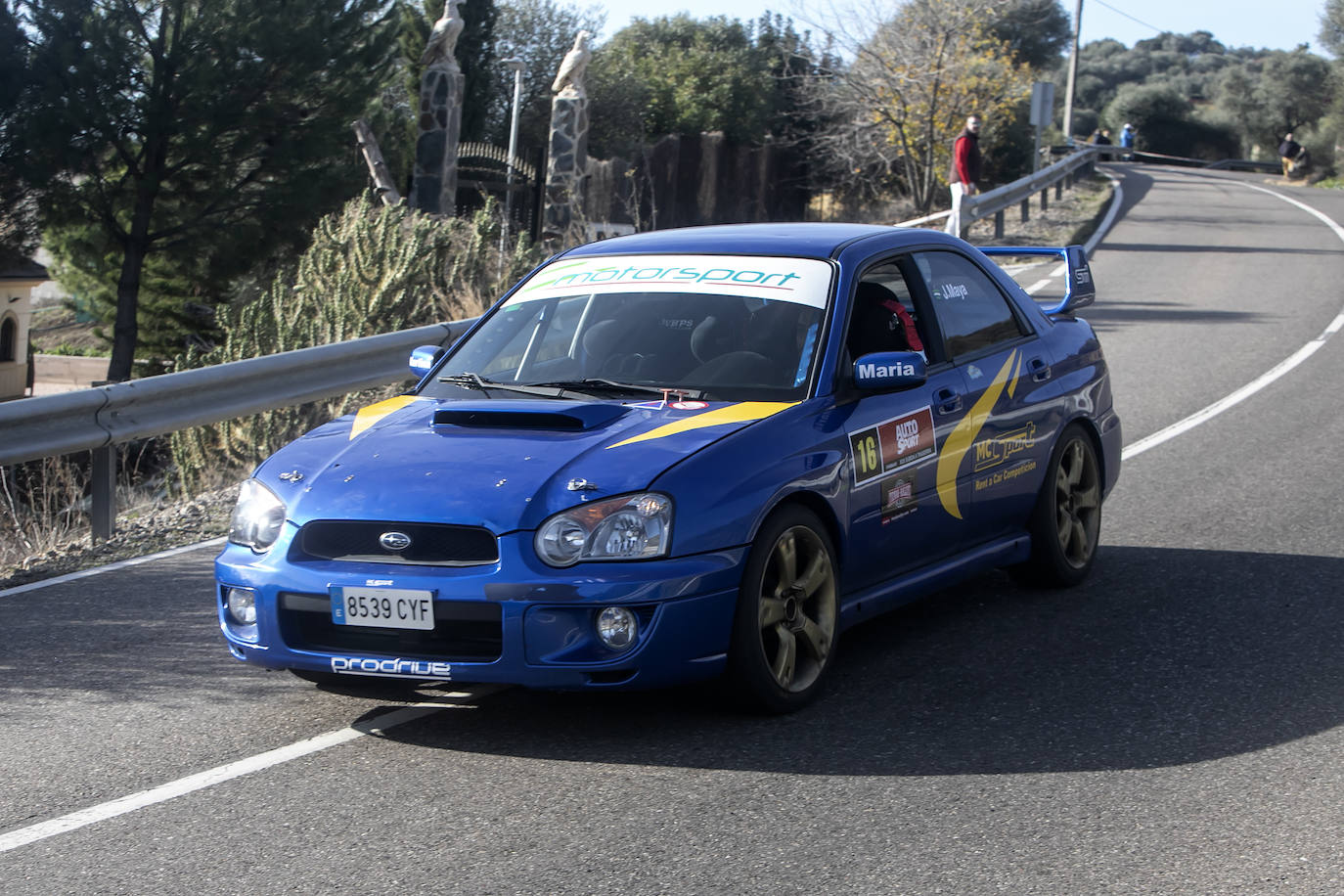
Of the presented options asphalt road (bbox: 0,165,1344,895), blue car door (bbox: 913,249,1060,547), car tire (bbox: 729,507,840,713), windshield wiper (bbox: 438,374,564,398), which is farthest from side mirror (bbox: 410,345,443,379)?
blue car door (bbox: 913,249,1060,547)

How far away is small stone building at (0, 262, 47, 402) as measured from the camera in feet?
110

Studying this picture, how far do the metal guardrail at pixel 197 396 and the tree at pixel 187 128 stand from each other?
42.5 feet

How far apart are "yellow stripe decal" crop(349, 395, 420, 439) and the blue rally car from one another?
20 millimetres

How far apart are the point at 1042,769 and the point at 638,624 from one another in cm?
127

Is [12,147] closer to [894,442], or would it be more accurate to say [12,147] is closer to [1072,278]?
[1072,278]

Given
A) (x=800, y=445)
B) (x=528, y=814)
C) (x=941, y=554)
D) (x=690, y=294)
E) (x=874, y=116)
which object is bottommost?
(x=528, y=814)

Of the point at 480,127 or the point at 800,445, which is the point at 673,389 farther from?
the point at 480,127

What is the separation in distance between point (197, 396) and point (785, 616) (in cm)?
469

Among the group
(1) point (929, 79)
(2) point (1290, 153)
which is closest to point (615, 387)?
(1) point (929, 79)

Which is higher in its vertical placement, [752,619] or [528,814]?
[752,619]

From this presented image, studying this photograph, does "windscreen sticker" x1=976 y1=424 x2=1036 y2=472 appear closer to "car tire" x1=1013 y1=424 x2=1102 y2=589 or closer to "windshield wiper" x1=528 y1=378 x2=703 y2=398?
"car tire" x1=1013 y1=424 x2=1102 y2=589

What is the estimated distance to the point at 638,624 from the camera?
15.6 feet

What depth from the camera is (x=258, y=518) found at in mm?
5168

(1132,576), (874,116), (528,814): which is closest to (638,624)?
(528,814)
